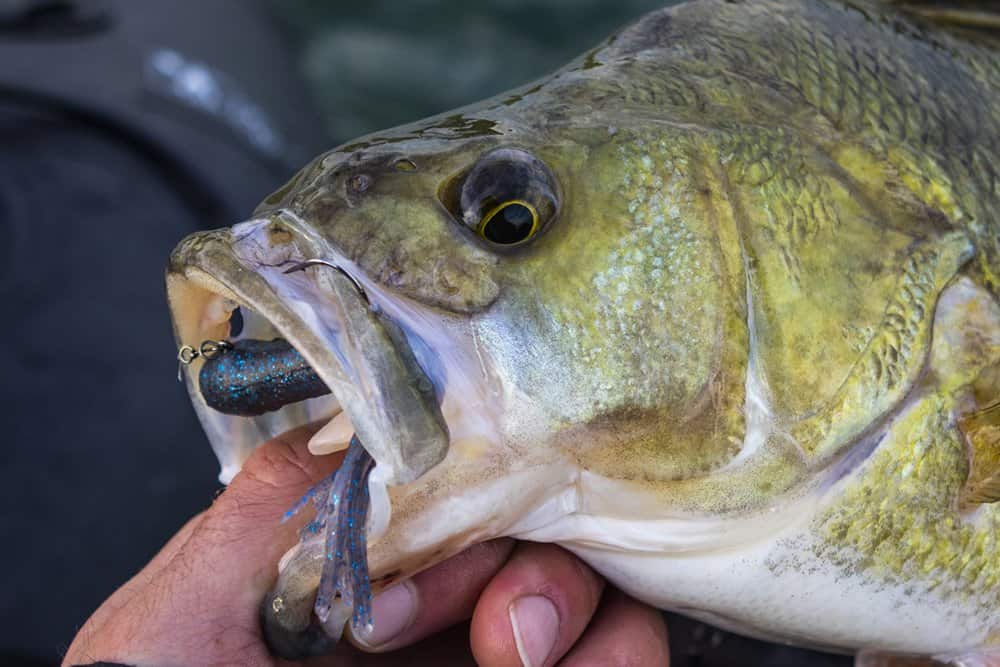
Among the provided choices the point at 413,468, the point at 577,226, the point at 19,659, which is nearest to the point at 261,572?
the point at 413,468

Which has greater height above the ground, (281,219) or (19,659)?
(281,219)

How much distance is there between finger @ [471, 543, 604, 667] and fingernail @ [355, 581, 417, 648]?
0.09 meters

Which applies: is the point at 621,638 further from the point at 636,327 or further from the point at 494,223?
the point at 494,223

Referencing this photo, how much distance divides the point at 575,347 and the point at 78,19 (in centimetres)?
294

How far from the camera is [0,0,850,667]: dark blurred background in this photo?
2500 mm

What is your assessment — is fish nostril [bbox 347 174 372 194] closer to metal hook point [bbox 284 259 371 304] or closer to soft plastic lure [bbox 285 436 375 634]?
metal hook point [bbox 284 259 371 304]

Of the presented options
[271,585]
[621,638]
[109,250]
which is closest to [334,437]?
[271,585]

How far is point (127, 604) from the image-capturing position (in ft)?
4.48

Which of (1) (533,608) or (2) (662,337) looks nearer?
(2) (662,337)

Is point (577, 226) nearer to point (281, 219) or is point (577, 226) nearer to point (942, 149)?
point (281, 219)

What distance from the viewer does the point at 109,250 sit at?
2.97 m

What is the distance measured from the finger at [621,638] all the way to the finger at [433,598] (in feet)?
0.64

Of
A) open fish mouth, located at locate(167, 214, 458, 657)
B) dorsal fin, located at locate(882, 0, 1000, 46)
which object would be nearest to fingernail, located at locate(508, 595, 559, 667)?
open fish mouth, located at locate(167, 214, 458, 657)

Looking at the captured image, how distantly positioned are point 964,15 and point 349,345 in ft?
4.43
